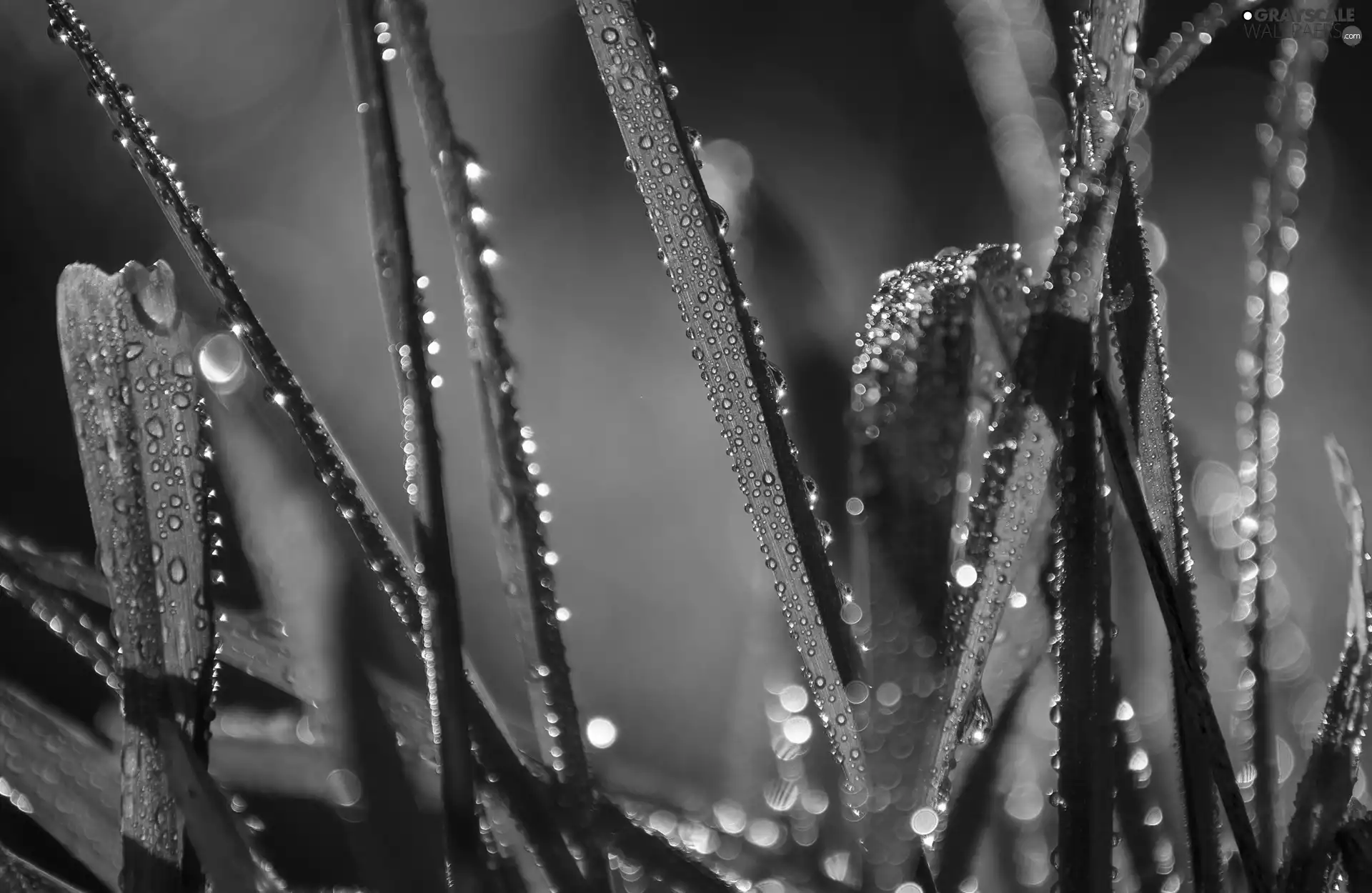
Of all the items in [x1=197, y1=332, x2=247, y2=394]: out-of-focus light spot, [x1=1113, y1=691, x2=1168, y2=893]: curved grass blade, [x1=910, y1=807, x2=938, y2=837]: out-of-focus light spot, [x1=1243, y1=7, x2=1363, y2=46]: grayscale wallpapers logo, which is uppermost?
[x1=1243, y1=7, x2=1363, y2=46]: grayscale wallpapers logo

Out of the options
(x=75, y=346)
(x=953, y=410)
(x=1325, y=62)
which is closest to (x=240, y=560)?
(x=75, y=346)

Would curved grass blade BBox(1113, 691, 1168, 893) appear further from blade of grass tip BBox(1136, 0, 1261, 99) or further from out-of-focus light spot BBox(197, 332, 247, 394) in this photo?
out-of-focus light spot BBox(197, 332, 247, 394)

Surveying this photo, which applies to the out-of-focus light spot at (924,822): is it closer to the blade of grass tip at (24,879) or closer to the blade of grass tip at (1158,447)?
the blade of grass tip at (1158,447)

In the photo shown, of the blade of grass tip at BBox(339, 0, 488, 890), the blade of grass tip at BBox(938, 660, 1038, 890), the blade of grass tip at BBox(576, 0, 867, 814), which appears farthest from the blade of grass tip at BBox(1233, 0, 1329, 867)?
the blade of grass tip at BBox(339, 0, 488, 890)

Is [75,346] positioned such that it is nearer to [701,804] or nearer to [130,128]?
[130,128]

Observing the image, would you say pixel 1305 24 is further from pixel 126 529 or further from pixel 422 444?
pixel 126 529

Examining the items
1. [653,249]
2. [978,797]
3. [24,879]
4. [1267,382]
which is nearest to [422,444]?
[24,879]

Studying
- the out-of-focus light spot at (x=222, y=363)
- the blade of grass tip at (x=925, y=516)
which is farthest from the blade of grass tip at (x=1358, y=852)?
the out-of-focus light spot at (x=222, y=363)
